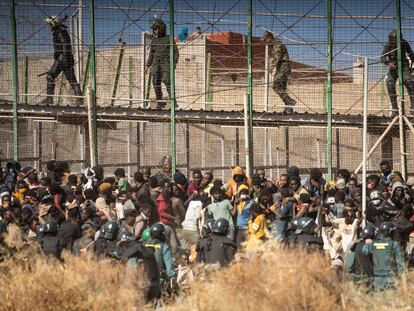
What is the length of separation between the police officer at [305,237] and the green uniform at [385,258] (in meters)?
0.67

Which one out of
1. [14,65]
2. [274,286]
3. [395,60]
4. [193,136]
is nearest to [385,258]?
[274,286]

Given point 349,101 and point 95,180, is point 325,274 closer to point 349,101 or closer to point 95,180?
point 95,180

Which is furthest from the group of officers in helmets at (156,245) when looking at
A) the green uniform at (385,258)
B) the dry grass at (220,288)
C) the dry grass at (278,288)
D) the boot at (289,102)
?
the boot at (289,102)

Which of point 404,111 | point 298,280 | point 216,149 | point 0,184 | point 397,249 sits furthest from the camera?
point 216,149

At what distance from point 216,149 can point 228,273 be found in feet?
46.4

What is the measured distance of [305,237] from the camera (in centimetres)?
1487

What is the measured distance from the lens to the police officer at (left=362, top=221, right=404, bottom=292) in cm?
1462

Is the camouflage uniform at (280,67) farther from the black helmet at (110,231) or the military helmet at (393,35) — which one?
the black helmet at (110,231)

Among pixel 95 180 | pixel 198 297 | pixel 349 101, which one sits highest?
pixel 349 101

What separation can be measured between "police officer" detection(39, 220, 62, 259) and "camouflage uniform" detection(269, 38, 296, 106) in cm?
941

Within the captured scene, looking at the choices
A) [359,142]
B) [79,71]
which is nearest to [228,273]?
[79,71]

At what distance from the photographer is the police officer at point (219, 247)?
15.1 metres

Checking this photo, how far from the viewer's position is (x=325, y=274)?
39.8ft

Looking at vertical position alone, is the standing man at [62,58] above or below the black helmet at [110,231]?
above
